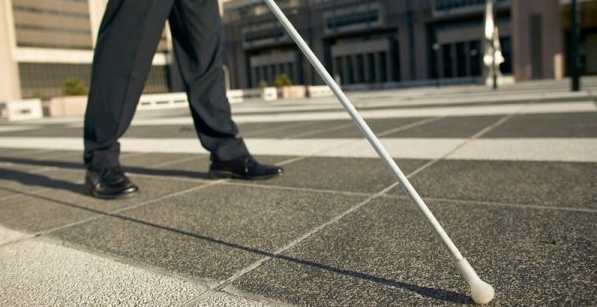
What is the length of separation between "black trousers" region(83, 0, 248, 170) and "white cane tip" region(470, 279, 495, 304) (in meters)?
1.91

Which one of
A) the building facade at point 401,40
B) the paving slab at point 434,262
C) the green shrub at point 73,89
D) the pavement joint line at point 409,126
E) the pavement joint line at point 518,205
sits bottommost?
the paving slab at point 434,262

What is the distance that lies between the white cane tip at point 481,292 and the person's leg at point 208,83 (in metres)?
1.83

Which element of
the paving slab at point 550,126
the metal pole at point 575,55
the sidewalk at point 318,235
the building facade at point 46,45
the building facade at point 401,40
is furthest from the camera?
the building facade at point 46,45

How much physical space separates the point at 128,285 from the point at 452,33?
41832mm

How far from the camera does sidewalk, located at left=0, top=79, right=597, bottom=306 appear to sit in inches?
49.5

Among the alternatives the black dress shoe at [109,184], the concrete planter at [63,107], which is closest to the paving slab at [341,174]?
the black dress shoe at [109,184]

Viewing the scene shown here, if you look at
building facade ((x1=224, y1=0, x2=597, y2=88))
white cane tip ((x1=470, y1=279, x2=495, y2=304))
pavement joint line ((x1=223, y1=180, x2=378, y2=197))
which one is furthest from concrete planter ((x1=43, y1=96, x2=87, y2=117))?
white cane tip ((x1=470, y1=279, x2=495, y2=304))

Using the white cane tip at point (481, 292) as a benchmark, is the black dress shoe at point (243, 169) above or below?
above

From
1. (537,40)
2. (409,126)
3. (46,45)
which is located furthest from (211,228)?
(46,45)

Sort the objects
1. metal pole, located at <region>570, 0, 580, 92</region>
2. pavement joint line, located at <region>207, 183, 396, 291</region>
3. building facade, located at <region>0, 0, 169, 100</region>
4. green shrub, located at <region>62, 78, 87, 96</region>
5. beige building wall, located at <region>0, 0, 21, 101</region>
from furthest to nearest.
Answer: building facade, located at <region>0, 0, 169, 100</region>, beige building wall, located at <region>0, 0, 21, 101</region>, green shrub, located at <region>62, 78, 87, 96</region>, metal pole, located at <region>570, 0, 580, 92</region>, pavement joint line, located at <region>207, 183, 396, 291</region>

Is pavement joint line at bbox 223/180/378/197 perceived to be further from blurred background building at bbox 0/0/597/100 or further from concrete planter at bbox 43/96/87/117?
blurred background building at bbox 0/0/597/100

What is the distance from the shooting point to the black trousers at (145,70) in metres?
2.43

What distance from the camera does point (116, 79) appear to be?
251 centimetres

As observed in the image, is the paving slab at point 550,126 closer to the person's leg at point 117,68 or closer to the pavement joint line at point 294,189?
the pavement joint line at point 294,189
